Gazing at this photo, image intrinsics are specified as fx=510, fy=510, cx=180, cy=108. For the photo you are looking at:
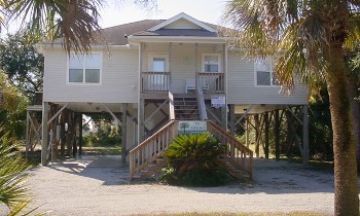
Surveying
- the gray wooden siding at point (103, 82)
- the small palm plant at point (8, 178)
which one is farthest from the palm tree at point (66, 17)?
the gray wooden siding at point (103, 82)

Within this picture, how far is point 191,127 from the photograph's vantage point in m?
17.8

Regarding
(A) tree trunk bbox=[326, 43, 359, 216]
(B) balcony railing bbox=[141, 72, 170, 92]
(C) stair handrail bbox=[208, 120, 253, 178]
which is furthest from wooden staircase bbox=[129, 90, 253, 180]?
(A) tree trunk bbox=[326, 43, 359, 216]

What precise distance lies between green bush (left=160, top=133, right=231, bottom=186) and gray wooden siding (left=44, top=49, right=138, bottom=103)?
7545 millimetres

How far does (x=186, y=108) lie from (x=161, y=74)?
2.41 metres

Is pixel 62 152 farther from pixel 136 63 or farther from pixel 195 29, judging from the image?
pixel 195 29

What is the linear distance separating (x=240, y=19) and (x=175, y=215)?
427cm

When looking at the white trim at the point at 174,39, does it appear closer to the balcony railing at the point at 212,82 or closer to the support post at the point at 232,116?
the balcony railing at the point at 212,82

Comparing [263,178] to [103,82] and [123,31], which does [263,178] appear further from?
[123,31]

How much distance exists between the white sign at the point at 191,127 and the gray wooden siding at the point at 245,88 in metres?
6.11

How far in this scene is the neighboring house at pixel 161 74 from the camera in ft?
72.9

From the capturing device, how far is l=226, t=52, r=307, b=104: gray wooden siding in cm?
2378

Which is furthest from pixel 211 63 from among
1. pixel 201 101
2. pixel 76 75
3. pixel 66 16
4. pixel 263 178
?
pixel 66 16

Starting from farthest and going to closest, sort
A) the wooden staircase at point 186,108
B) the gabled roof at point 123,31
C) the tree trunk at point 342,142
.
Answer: the gabled roof at point 123,31, the wooden staircase at point 186,108, the tree trunk at point 342,142

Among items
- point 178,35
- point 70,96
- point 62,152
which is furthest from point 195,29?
point 62,152
